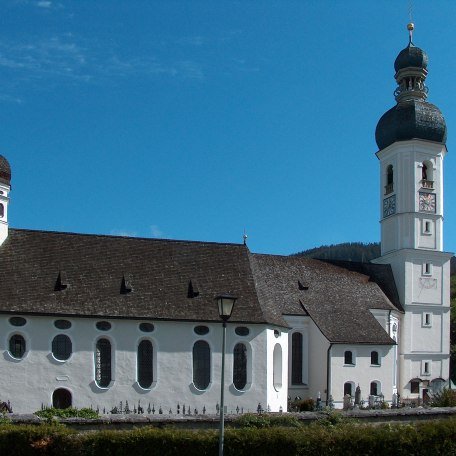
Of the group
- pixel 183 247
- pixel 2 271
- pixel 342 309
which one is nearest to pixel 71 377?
pixel 2 271

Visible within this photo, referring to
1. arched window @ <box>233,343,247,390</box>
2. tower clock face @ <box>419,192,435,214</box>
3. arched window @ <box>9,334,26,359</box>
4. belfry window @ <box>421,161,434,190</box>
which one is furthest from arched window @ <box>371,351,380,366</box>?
arched window @ <box>9,334,26,359</box>

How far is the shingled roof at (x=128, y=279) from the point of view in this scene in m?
39.3

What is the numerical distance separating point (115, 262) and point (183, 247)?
4317 mm

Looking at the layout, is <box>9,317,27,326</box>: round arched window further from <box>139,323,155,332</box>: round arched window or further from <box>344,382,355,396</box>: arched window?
<box>344,382,355,396</box>: arched window

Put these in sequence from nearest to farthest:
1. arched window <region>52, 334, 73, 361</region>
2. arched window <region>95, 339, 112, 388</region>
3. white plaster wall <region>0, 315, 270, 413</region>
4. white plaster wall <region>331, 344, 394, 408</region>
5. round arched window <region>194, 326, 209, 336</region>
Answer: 1. white plaster wall <region>0, 315, 270, 413</region>
2. arched window <region>52, 334, 73, 361</region>
3. arched window <region>95, 339, 112, 388</region>
4. round arched window <region>194, 326, 209, 336</region>
5. white plaster wall <region>331, 344, 394, 408</region>

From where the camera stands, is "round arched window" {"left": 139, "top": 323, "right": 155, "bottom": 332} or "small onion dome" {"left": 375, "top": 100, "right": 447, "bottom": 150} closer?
"round arched window" {"left": 139, "top": 323, "right": 155, "bottom": 332}

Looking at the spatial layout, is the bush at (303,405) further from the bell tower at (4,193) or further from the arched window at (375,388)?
the bell tower at (4,193)

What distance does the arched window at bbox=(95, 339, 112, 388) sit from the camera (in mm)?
38875

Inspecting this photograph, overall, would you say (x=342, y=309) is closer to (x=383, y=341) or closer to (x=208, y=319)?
(x=383, y=341)

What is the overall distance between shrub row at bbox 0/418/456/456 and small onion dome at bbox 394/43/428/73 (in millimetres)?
41825

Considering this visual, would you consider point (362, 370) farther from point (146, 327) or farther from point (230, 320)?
point (146, 327)

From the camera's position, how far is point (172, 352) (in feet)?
131

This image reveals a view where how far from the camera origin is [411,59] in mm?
56781

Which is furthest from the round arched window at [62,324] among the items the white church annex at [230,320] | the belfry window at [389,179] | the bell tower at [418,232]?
the belfry window at [389,179]
